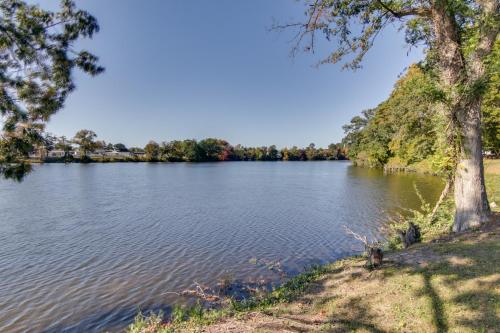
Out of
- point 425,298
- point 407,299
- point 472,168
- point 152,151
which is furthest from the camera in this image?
point 152,151

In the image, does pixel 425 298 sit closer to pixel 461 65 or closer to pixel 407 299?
pixel 407 299

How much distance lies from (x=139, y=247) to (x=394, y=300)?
A: 1139 cm

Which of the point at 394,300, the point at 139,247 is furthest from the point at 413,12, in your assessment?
the point at 139,247

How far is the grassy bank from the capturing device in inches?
196

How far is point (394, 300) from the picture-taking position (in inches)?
225

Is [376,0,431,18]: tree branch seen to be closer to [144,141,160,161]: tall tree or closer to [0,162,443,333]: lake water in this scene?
[0,162,443,333]: lake water

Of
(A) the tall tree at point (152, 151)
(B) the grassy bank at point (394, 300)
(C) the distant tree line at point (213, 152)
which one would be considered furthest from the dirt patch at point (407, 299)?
(A) the tall tree at point (152, 151)

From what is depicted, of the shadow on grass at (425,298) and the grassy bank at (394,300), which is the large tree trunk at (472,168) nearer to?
the grassy bank at (394,300)

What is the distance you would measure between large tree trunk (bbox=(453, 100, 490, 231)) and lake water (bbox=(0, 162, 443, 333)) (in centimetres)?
527

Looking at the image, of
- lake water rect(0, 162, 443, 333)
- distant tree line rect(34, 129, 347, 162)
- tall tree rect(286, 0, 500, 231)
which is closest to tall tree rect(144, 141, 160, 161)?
distant tree line rect(34, 129, 347, 162)

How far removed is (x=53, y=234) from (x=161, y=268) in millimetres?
8476

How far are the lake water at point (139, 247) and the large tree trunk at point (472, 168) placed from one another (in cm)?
527

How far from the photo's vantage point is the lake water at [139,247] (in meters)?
8.76

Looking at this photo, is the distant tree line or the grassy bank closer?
the grassy bank
